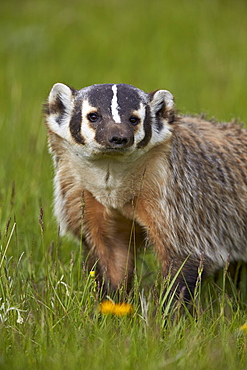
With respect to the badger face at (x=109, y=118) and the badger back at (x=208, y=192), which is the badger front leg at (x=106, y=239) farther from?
the badger face at (x=109, y=118)

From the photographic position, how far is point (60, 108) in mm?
3285

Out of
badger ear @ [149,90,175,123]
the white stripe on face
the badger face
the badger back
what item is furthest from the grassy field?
badger ear @ [149,90,175,123]

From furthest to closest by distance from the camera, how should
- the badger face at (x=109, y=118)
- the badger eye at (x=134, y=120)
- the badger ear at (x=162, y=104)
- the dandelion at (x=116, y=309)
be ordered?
the badger ear at (x=162, y=104), the badger eye at (x=134, y=120), the badger face at (x=109, y=118), the dandelion at (x=116, y=309)

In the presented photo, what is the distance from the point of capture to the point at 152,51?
27.9ft

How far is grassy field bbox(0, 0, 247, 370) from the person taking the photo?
2495 millimetres

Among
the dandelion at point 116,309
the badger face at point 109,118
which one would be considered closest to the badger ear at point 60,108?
the badger face at point 109,118

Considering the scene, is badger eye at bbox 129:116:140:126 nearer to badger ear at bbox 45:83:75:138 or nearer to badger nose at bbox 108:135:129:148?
badger nose at bbox 108:135:129:148

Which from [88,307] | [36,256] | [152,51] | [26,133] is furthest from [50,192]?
[152,51]

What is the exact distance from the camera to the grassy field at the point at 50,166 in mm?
2495

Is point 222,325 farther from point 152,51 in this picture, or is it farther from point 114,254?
point 152,51

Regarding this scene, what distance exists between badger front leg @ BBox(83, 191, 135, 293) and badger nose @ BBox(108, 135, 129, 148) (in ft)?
2.05

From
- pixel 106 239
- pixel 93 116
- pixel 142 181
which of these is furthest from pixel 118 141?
pixel 106 239

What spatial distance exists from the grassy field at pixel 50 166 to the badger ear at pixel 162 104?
0.78 m

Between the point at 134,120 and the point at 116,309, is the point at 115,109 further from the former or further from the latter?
the point at 116,309
